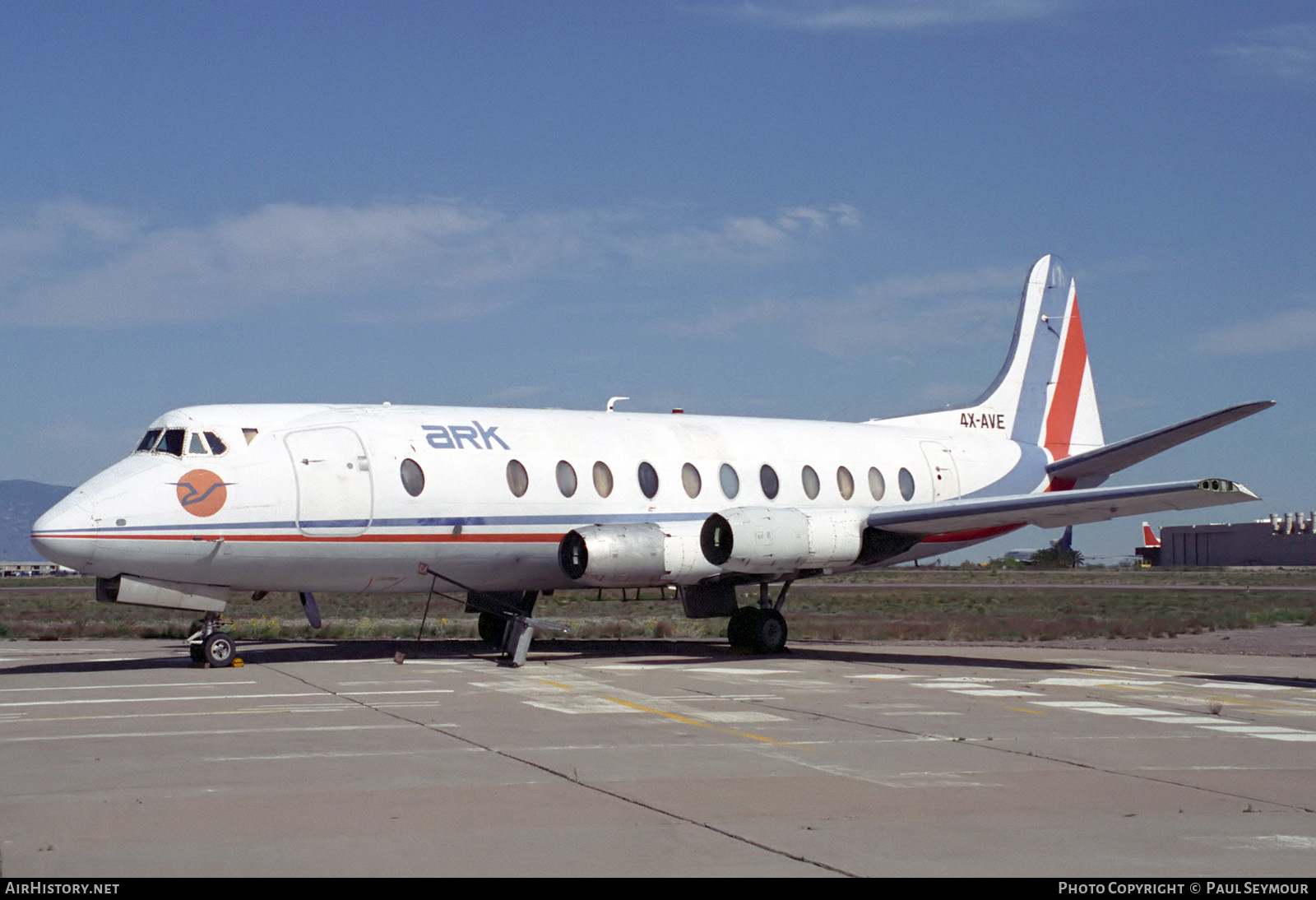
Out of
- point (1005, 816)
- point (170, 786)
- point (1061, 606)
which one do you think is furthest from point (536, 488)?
point (1061, 606)

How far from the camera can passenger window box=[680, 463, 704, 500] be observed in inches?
916

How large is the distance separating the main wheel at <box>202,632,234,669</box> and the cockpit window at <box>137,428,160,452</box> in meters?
2.93

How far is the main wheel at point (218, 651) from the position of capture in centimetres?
1947

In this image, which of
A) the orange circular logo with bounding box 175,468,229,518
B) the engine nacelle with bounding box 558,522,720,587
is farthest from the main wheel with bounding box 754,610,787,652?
the orange circular logo with bounding box 175,468,229,518

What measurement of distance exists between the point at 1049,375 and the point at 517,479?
14.0 m

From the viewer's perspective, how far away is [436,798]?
920 centimetres

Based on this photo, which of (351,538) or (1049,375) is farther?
(1049,375)

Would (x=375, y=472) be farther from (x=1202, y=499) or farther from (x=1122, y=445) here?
(x=1122, y=445)

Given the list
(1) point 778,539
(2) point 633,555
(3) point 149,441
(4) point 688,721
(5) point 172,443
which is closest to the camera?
(4) point 688,721

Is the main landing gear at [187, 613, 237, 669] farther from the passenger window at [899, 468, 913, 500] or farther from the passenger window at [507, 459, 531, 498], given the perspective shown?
the passenger window at [899, 468, 913, 500]

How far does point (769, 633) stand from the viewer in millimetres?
23250

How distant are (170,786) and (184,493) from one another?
9.58 metres

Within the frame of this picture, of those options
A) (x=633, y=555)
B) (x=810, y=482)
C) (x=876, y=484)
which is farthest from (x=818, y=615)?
(x=633, y=555)

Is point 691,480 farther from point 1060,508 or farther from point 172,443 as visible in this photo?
point 172,443
